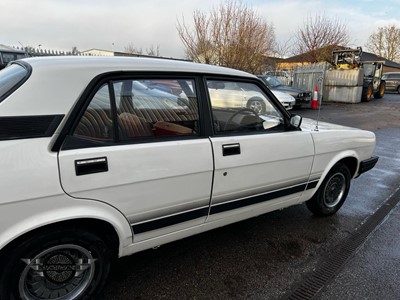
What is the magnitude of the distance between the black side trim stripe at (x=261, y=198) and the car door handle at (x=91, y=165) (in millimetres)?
976

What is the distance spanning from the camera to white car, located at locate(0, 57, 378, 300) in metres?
1.66

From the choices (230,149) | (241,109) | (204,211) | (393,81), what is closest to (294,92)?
(241,109)

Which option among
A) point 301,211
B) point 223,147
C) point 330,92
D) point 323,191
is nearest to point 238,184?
point 223,147

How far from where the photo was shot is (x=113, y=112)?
1972mm

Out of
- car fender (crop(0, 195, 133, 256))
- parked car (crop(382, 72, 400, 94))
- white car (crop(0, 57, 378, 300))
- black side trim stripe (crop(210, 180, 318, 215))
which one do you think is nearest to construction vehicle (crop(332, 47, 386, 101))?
parked car (crop(382, 72, 400, 94))

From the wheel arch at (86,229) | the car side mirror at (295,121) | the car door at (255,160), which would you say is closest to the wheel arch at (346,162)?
the car door at (255,160)

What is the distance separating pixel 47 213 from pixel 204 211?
1.13 meters

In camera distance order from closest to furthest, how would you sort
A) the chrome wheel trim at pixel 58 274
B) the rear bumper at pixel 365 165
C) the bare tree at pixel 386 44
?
1. the chrome wheel trim at pixel 58 274
2. the rear bumper at pixel 365 165
3. the bare tree at pixel 386 44

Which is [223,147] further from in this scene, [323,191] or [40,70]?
[323,191]

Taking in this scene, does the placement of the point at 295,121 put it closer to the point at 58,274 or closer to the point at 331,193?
the point at 331,193

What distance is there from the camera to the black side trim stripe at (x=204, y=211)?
83.7 inches

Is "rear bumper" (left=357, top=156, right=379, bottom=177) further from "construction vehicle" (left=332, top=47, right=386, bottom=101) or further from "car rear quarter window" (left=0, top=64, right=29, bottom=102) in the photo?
"construction vehicle" (left=332, top=47, right=386, bottom=101)

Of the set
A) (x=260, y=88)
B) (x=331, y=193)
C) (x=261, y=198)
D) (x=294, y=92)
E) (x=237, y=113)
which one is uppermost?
(x=260, y=88)

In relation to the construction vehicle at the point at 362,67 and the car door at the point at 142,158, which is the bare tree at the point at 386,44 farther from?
the car door at the point at 142,158
